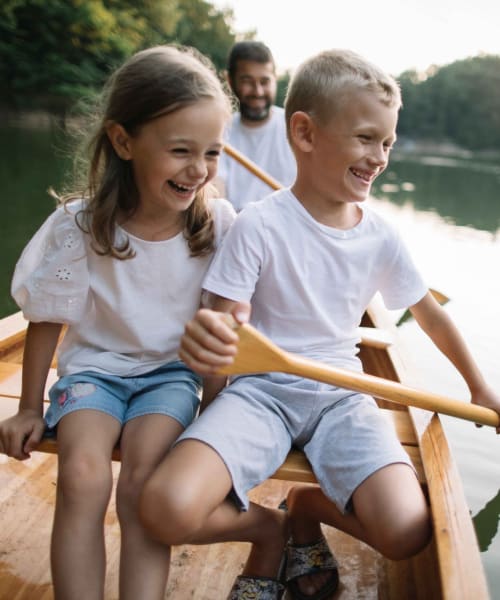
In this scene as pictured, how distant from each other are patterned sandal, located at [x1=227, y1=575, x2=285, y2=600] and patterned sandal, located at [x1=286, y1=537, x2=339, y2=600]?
0.09 m

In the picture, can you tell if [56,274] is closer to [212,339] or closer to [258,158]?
[212,339]

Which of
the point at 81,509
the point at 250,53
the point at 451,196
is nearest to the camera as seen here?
the point at 81,509

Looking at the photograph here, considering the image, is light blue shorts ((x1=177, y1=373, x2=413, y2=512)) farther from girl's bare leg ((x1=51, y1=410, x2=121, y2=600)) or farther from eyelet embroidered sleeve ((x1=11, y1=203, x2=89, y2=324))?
eyelet embroidered sleeve ((x1=11, y1=203, x2=89, y2=324))

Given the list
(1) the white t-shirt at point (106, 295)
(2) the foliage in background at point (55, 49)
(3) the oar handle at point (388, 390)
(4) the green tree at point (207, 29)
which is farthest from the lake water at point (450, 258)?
(4) the green tree at point (207, 29)

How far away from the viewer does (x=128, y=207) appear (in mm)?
1516

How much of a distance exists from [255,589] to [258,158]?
272 centimetres

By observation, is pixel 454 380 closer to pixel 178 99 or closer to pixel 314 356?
pixel 314 356

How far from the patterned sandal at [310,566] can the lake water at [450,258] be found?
2.01ft

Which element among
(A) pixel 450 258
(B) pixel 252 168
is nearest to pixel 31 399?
(B) pixel 252 168

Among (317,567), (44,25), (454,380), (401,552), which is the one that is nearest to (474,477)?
(454,380)

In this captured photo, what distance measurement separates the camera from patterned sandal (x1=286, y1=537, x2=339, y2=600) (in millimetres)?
1511

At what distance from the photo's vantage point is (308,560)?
4.99 feet

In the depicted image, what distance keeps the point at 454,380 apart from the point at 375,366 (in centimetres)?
132

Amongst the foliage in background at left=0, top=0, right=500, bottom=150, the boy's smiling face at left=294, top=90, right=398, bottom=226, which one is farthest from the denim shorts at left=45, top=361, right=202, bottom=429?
the foliage in background at left=0, top=0, right=500, bottom=150
